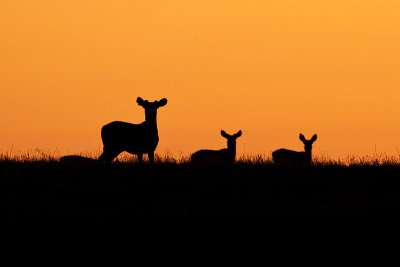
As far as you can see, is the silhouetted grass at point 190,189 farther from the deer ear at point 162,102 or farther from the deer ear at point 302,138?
the deer ear at point 302,138

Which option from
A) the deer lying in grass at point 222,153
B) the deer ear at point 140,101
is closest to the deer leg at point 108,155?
the deer ear at point 140,101

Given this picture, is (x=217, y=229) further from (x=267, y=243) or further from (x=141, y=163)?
(x=141, y=163)

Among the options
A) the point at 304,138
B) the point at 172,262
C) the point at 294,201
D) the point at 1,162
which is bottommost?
the point at 172,262

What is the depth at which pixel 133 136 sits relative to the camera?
21.9 meters

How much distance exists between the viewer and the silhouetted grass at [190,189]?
15.5 meters

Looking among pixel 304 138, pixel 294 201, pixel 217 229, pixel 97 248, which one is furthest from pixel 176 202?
pixel 304 138

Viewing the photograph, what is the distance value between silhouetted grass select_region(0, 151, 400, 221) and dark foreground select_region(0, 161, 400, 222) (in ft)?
0.05

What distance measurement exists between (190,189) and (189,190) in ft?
0.22

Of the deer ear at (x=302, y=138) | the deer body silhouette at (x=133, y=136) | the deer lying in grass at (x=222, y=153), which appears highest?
the deer ear at (x=302, y=138)

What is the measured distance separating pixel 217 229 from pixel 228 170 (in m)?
6.42

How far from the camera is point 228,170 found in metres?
20.0

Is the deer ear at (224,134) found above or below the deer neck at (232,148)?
above

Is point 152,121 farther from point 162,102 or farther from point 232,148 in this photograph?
point 232,148

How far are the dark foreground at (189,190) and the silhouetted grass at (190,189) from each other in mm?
15
